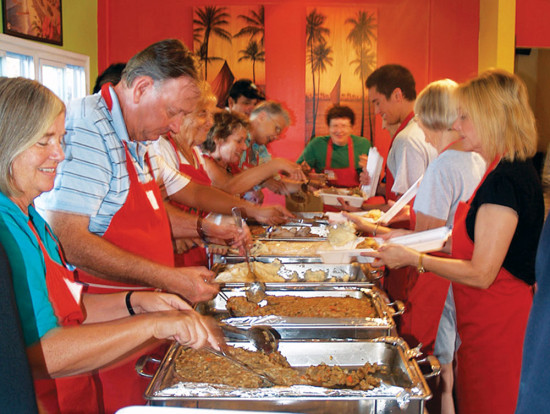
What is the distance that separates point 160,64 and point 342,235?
1430 millimetres

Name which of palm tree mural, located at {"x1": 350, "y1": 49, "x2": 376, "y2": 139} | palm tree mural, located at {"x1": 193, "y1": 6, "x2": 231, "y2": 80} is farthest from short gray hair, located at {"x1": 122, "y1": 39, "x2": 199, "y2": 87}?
palm tree mural, located at {"x1": 350, "y1": 49, "x2": 376, "y2": 139}

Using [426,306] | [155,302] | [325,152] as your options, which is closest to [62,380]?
[155,302]

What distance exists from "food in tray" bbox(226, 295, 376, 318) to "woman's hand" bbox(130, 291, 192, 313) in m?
0.43

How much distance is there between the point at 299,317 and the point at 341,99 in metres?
4.25

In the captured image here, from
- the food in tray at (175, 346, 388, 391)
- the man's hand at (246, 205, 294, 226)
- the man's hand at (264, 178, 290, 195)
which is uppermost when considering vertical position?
the man's hand at (264, 178, 290, 195)

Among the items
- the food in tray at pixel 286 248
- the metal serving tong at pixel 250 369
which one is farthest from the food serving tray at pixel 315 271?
the metal serving tong at pixel 250 369

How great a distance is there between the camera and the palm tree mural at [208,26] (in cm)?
569

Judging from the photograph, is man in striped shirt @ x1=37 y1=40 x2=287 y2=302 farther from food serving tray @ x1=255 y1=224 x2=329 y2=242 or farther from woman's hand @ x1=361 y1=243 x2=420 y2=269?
food serving tray @ x1=255 y1=224 x2=329 y2=242

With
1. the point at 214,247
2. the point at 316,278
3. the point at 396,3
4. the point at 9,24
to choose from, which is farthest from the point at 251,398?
the point at 396,3

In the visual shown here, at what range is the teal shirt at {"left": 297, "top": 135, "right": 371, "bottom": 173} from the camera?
18.3 ft

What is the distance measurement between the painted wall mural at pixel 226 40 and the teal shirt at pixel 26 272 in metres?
4.74

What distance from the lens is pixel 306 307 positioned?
2.00 meters

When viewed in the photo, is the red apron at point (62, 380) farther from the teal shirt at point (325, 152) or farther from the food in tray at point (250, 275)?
the teal shirt at point (325, 152)

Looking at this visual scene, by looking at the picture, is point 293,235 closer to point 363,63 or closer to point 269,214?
point 269,214
